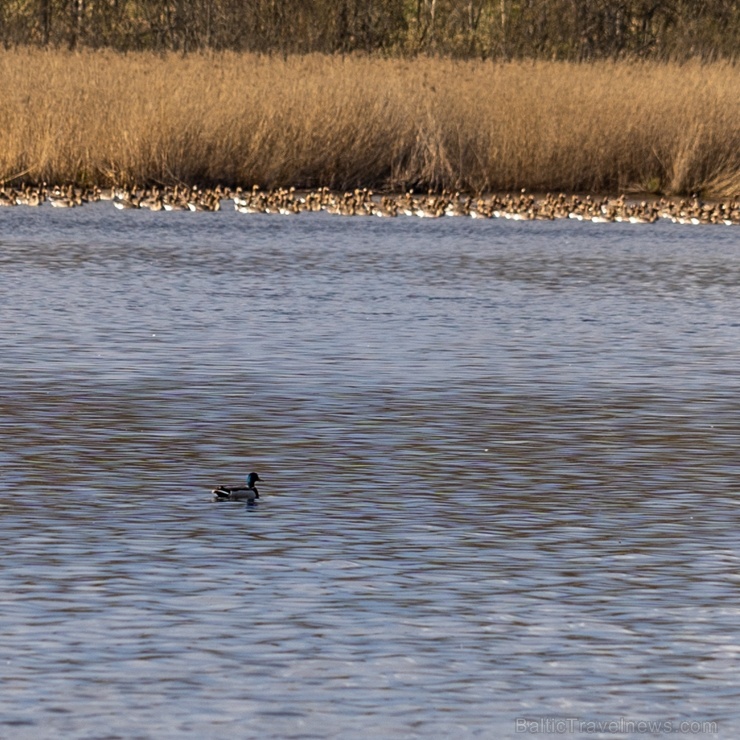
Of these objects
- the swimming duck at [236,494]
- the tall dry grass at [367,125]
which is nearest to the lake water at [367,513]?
the swimming duck at [236,494]

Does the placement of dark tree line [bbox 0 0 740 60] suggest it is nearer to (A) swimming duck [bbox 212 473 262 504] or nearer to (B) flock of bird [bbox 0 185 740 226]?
(B) flock of bird [bbox 0 185 740 226]

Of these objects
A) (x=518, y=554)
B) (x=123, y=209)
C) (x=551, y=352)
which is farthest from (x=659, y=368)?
(x=123, y=209)

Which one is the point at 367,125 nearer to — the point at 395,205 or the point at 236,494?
the point at 395,205

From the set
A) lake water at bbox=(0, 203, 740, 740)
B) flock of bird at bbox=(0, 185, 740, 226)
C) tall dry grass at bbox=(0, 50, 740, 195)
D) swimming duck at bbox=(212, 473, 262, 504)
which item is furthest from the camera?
tall dry grass at bbox=(0, 50, 740, 195)

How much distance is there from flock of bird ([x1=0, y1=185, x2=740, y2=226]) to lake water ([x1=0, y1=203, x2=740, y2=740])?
7.86 meters

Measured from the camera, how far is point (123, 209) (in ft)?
81.8

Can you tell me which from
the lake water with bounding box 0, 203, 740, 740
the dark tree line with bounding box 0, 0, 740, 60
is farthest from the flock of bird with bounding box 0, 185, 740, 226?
the dark tree line with bounding box 0, 0, 740, 60

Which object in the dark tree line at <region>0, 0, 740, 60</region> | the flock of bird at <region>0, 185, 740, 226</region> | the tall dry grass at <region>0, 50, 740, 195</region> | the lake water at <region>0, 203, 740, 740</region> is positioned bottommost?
the lake water at <region>0, 203, 740, 740</region>

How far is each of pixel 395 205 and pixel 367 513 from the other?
17358mm

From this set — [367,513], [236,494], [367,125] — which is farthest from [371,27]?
[367,513]

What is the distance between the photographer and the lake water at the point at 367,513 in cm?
574

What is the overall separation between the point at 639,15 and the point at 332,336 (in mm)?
29241

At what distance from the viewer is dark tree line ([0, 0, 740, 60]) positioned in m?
38.8

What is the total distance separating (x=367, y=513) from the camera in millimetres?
8125
